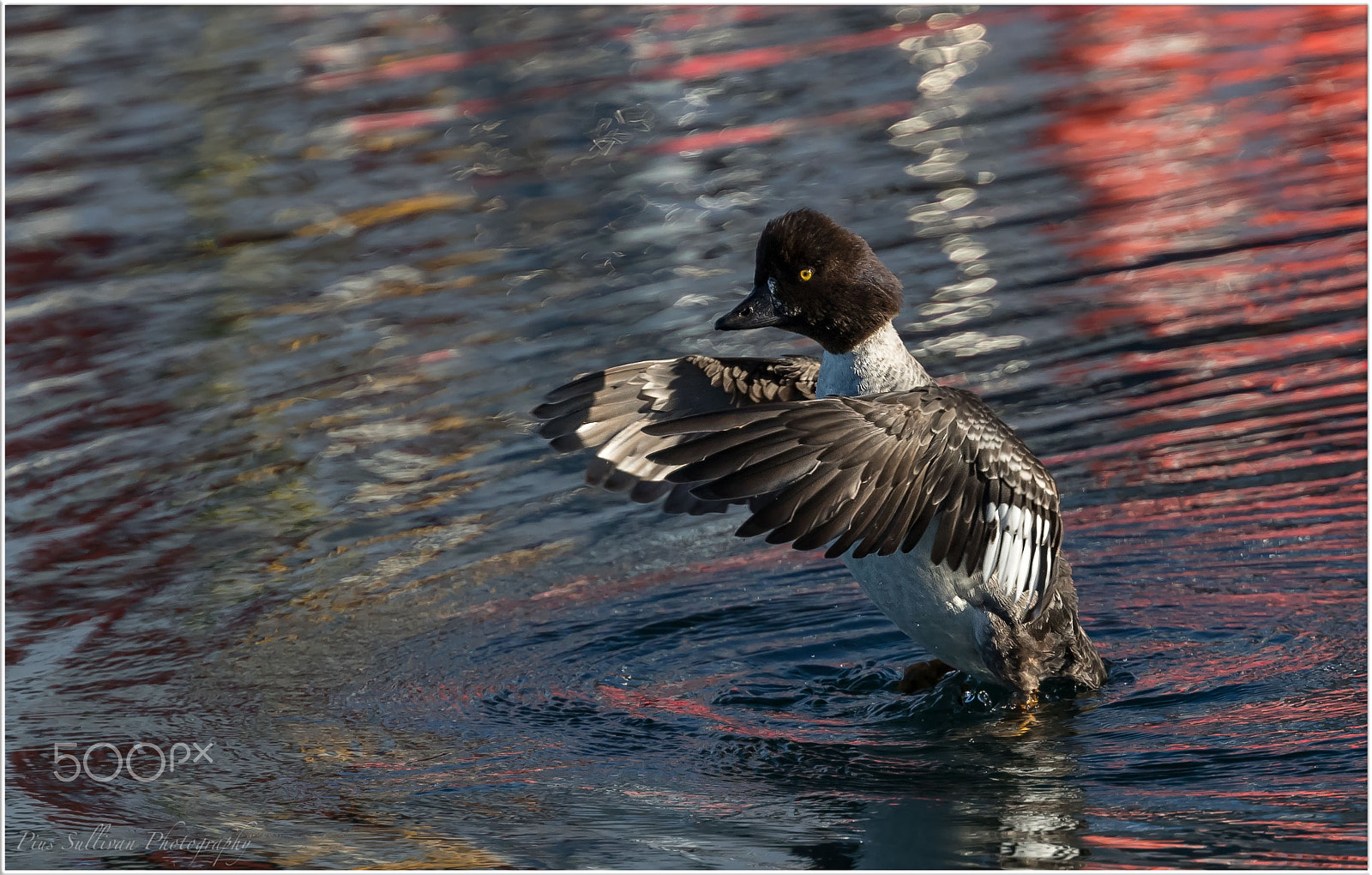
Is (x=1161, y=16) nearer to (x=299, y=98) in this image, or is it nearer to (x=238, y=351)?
(x=299, y=98)

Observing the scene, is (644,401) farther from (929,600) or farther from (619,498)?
(619,498)

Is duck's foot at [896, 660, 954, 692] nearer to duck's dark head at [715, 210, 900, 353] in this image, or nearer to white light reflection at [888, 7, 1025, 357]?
duck's dark head at [715, 210, 900, 353]

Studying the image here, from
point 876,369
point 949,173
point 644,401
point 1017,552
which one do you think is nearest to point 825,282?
point 876,369

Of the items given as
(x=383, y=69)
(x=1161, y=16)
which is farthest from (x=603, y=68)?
(x=1161, y=16)

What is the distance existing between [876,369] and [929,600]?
0.87 meters

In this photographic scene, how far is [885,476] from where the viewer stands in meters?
5.28

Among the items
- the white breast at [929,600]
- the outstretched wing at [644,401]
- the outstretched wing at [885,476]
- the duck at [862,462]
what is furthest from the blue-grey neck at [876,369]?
the white breast at [929,600]

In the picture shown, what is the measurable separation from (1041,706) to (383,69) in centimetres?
1323

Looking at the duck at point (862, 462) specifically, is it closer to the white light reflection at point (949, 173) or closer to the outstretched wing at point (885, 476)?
the outstretched wing at point (885, 476)

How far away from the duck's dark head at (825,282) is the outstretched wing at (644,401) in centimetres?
44

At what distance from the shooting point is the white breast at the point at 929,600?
5.98 metres

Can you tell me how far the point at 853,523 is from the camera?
17.0ft

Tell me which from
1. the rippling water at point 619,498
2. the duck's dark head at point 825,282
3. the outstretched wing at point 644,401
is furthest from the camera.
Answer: the outstretched wing at point 644,401

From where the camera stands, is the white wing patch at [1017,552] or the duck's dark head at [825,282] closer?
the white wing patch at [1017,552]
